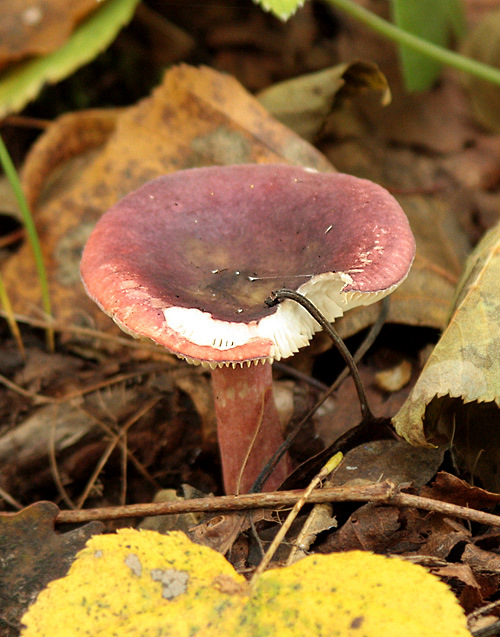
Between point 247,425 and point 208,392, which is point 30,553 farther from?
point 208,392

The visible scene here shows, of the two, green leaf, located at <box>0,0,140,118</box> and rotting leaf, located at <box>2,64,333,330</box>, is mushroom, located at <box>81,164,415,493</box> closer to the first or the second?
rotting leaf, located at <box>2,64,333,330</box>

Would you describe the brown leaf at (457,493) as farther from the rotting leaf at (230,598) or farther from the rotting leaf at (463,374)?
the rotting leaf at (230,598)

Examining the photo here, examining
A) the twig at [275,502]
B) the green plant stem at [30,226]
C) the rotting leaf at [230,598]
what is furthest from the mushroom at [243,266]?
the green plant stem at [30,226]

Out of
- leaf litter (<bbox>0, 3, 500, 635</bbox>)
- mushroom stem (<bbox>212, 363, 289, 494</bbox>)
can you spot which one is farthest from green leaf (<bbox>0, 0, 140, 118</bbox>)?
mushroom stem (<bbox>212, 363, 289, 494</bbox>)

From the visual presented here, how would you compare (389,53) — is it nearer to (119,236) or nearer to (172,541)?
(119,236)

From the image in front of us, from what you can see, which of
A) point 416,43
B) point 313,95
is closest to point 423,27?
point 416,43

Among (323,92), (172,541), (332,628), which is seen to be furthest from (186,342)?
(323,92)

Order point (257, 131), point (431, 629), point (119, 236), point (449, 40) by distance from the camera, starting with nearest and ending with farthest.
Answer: point (431, 629) → point (119, 236) → point (257, 131) → point (449, 40)

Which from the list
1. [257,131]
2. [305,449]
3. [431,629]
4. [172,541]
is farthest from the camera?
[257,131]
